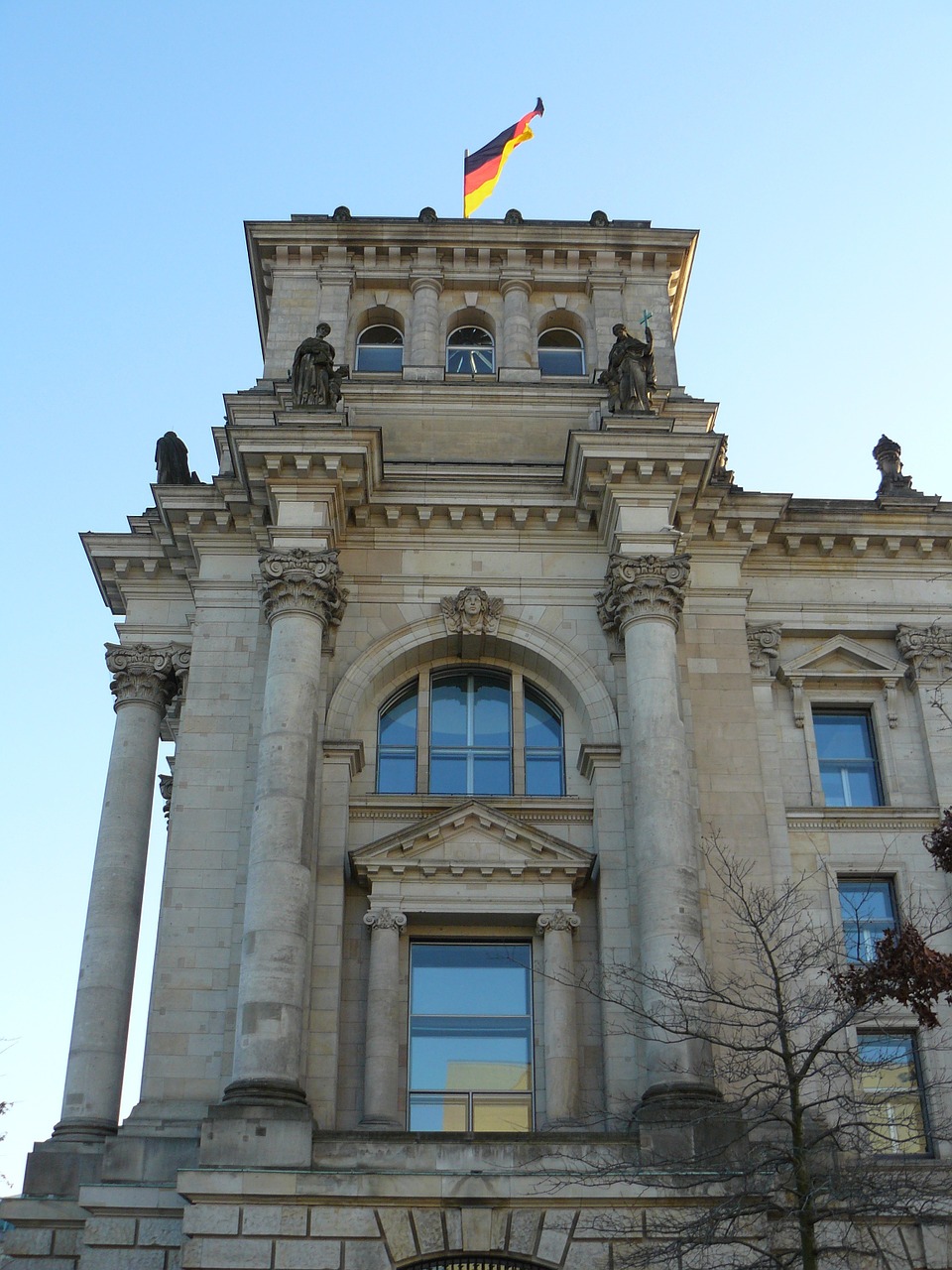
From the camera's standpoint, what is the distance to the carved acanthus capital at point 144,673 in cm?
2936

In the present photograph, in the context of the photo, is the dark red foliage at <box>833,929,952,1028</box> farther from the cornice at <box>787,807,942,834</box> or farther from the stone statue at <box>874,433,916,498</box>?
the stone statue at <box>874,433,916,498</box>

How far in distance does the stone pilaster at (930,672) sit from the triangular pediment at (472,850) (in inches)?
312

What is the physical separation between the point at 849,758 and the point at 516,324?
12.5 m

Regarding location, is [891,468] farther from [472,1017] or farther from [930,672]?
[472,1017]

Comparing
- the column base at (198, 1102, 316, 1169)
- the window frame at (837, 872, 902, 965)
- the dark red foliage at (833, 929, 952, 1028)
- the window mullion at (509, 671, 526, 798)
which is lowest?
the column base at (198, 1102, 316, 1169)

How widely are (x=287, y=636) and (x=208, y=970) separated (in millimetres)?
5928

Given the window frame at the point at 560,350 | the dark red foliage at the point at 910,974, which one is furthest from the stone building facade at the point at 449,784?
the dark red foliage at the point at 910,974

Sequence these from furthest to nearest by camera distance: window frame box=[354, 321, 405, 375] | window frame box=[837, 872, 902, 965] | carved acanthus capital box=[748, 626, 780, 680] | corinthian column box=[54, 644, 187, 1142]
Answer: window frame box=[354, 321, 405, 375] < carved acanthus capital box=[748, 626, 780, 680] < window frame box=[837, 872, 902, 965] < corinthian column box=[54, 644, 187, 1142]

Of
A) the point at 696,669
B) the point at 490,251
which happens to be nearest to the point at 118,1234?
the point at 696,669

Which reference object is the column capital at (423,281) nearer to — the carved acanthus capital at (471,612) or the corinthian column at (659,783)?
the carved acanthus capital at (471,612)

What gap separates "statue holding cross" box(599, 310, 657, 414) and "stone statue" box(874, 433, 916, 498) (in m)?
5.67

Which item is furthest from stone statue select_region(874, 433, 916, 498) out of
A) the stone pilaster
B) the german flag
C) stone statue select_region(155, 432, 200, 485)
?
stone statue select_region(155, 432, 200, 485)

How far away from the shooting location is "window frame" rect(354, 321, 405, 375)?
34.2 m

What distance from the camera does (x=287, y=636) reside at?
1057 inches
